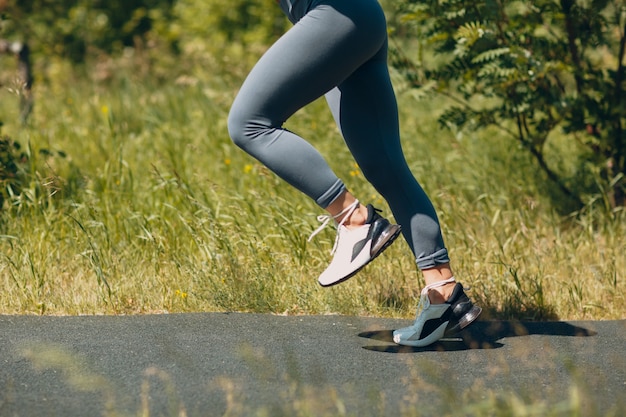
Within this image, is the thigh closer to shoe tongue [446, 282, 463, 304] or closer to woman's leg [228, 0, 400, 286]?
woman's leg [228, 0, 400, 286]

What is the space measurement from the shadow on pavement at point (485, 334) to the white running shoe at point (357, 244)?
32 centimetres

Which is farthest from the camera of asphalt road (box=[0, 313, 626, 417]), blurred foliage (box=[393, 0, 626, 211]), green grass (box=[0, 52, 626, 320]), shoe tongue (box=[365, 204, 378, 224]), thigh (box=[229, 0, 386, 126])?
blurred foliage (box=[393, 0, 626, 211])

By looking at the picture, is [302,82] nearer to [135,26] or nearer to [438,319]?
[438,319]

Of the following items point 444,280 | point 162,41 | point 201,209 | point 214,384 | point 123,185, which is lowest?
point 162,41

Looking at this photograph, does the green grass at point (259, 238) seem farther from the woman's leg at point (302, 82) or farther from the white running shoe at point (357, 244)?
the woman's leg at point (302, 82)

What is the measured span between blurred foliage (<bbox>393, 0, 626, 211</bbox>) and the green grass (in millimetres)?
358

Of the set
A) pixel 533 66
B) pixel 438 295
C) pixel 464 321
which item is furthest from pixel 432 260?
pixel 533 66

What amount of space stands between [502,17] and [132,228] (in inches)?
85.1

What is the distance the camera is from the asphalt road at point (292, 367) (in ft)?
Answer: 8.57

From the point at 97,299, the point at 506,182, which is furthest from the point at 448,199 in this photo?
the point at 97,299

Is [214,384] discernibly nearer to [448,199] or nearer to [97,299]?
[97,299]

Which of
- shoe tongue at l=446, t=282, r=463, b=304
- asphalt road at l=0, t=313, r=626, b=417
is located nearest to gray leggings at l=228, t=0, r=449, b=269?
shoe tongue at l=446, t=282, r=463, b=304

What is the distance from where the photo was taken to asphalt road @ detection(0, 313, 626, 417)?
261cm

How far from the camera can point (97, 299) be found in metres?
3.96
